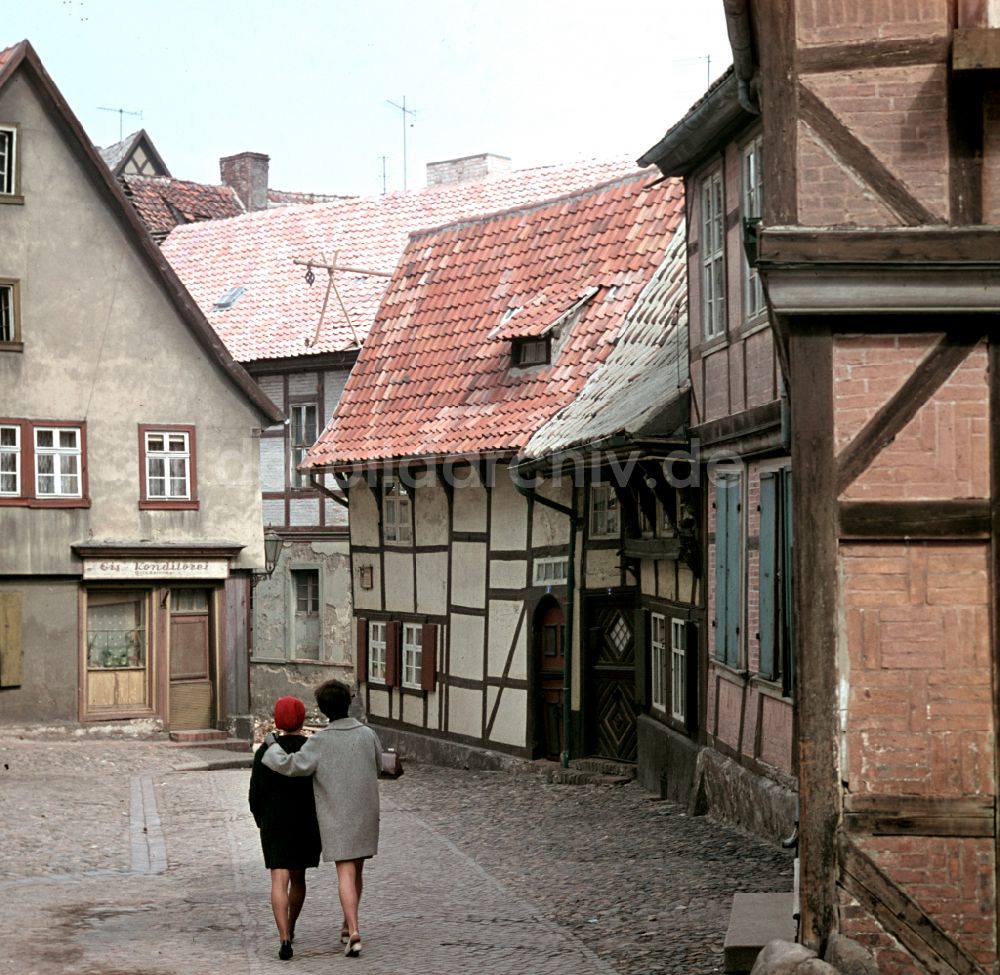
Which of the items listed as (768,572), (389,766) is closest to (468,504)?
(768,572)

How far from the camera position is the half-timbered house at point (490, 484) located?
2181cm

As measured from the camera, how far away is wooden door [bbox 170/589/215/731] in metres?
28.2

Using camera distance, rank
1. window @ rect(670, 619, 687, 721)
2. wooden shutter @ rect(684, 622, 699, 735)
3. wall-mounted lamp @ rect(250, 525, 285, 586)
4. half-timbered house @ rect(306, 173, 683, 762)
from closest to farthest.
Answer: wooden shutter @ rect(684, 622, 699, 735), window @ rect(670, 619, 687, 721), half-timbered house @ rect(306, 173, 683, 762), wall-mounted lamp @ rect(250, 525, 285, 586)

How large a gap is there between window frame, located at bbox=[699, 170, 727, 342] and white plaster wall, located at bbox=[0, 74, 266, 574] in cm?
1286

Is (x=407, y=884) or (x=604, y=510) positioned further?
(x=604, y=510)

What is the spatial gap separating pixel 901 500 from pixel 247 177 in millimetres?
42887

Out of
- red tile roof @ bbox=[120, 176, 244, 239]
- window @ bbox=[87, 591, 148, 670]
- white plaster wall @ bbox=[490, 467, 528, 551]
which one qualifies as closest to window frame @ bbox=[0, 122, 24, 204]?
window @ bbox=[87, 591, 148, 670]


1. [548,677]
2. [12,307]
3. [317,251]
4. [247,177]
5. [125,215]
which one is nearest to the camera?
[548,677]

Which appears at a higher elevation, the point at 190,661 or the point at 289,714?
the point at 289,714

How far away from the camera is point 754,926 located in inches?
386

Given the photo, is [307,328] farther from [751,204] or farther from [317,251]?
[751,204]

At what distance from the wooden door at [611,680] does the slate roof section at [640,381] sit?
6.74 feet

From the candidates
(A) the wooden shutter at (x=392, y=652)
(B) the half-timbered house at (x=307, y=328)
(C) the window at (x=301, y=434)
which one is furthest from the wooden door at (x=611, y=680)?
(C) the window at (x=301, y=434)

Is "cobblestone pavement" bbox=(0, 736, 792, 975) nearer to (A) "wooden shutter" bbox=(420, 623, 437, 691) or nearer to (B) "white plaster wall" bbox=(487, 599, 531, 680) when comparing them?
(B) "white plaster wall" bbox=(487, 599, 531, 680)
